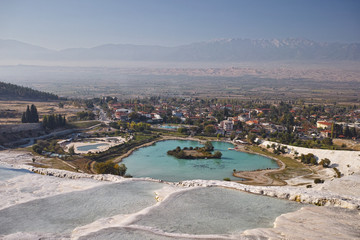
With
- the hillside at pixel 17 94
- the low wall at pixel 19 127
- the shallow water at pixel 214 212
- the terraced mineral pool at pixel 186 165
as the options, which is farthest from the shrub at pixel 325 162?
the hillside at pixel 17 94

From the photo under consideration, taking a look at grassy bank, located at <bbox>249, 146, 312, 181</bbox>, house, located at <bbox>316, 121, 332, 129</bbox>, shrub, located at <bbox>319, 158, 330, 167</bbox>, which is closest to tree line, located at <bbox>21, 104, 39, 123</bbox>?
grassy bank, located at <bbox>249, 146, 312, 181</bbox>

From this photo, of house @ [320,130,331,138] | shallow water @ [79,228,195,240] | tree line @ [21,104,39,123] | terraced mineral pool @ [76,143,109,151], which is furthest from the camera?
house @ [320,130,331,138]

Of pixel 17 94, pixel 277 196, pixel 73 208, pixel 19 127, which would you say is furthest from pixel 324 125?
pixel 17 94

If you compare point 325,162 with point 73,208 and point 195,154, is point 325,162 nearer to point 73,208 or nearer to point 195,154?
point 195,154

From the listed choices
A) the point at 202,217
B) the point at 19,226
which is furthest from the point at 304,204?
the point at 19,226

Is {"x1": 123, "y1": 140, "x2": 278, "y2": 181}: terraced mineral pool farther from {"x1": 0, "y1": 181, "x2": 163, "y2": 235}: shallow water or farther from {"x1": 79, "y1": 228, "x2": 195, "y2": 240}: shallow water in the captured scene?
{"x1": 79, "y1": 228, "x2": 195, "y2": 240}: shallow water

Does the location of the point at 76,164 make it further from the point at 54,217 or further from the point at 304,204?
the point at 304,204
